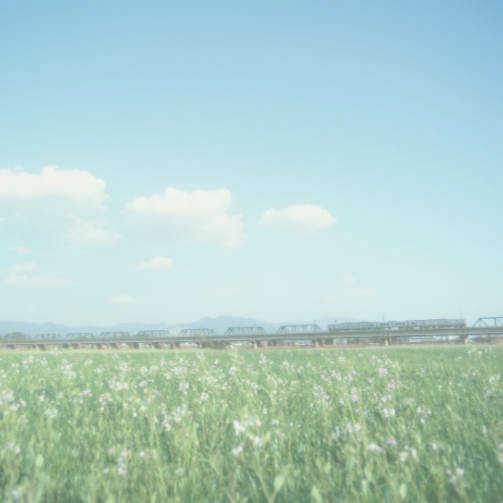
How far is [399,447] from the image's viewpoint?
12.4 ft

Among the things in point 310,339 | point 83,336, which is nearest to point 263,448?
point 310,339

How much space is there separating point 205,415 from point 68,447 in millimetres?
1788

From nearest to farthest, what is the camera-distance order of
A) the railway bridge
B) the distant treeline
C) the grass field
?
the grass field, the railway bridge, the distant treeline

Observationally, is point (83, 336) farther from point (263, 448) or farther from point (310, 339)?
point (263, 448)

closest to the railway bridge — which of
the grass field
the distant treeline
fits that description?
the distant treeline

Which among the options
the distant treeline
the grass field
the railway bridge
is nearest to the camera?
the grass field

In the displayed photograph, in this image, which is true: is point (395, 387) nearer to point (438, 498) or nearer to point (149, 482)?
point (438, 498)

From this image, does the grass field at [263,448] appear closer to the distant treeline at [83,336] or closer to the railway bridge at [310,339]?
the railway bridge at [310,339]

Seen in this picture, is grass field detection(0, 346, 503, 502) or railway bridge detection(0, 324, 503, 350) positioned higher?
grass field detection(0, 346, 503, 502)

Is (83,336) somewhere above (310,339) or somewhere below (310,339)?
below

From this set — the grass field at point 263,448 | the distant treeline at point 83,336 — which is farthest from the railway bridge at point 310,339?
the grass field at point 263,448

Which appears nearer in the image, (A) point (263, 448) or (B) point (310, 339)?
(A) point (263, 448)

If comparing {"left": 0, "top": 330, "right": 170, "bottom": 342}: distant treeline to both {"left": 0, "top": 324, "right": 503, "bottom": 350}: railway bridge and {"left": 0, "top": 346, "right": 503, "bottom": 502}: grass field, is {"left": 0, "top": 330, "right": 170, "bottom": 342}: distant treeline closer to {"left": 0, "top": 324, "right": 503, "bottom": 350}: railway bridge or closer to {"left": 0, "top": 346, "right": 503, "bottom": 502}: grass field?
{"left": 0, "top": 324, "right": 503, "bottom": 350}: railway bridge

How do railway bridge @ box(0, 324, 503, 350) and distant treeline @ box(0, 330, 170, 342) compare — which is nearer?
railway bridge @ box(0, 324, 503, 350)
